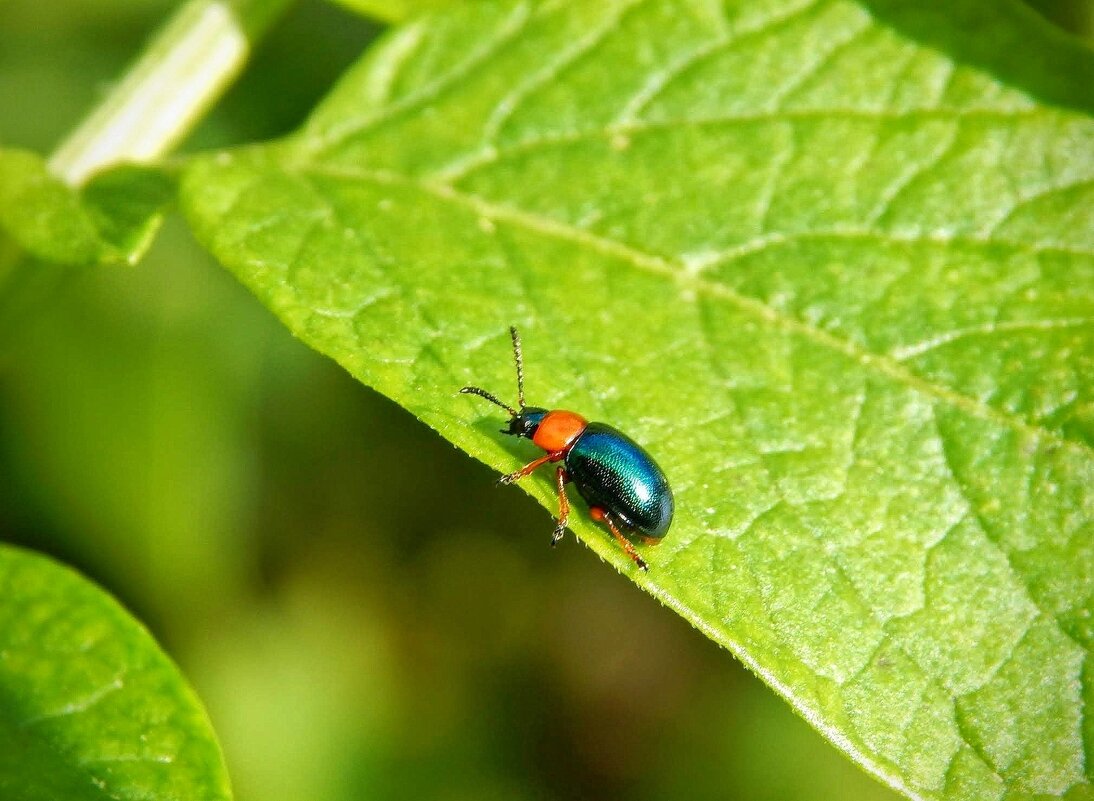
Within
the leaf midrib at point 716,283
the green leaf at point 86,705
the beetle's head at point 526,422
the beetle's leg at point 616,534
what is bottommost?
the green leaf at point 86,705

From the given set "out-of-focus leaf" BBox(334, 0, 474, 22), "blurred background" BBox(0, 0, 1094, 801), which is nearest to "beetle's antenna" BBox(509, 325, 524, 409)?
"out-of-focus leaf" BBox(334, 0, 474, 22)

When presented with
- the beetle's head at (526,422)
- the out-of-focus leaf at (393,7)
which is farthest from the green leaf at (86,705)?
the out-of-focus leaf at (393,7)

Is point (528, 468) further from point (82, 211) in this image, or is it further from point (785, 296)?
point (82, 211)

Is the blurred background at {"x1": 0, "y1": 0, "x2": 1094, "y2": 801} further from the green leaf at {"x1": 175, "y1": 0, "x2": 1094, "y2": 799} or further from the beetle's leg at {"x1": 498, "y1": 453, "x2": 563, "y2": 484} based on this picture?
the green leaf at {"x1": 175, "y1": 0, "x2": 1094, "y2": 799}

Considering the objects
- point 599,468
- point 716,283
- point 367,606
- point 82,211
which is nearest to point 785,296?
point 716,283

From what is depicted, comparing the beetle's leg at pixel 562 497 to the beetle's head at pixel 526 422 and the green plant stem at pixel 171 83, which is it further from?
the green plant stem at pixel 171 83

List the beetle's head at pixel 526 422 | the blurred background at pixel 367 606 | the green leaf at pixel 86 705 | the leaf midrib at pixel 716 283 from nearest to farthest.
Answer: the green leaf at pixel 86 705 → the leaf midrib at pixel 716 283 → the beetle's head at pixel 526 422 → the blurred background at pixel 367 606

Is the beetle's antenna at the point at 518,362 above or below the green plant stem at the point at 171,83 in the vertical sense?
below
